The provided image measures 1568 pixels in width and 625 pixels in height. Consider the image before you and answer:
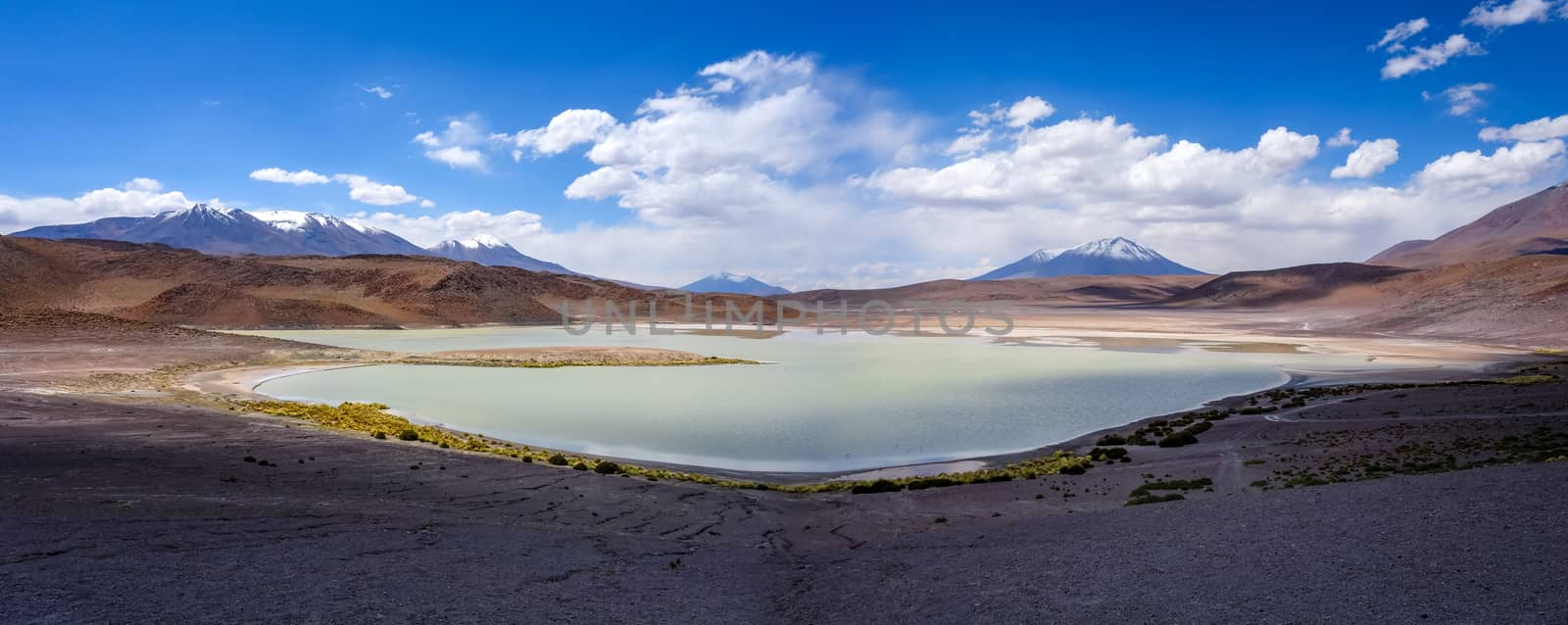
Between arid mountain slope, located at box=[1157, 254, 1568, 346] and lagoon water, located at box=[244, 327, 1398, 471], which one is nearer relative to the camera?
lagoon water, located at box=[244, 327, 1398, 471]

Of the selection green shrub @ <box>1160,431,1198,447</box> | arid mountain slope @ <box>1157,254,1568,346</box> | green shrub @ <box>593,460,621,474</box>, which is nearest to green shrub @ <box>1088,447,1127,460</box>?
green shrub @ <box>1160,431,1198,447</box>

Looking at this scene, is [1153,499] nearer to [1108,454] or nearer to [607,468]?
[1108,454]

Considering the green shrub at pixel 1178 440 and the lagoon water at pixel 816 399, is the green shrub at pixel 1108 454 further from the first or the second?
the lagoon water at pixel 816 399

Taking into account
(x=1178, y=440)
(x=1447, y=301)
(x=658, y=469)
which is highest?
(x=1447, y=301)

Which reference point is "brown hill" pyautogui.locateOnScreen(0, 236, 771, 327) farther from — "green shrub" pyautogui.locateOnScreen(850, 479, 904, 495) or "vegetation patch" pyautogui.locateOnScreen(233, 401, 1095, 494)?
"green shrub" pyautogui.locateOnScreen(850, 479, 904, 495)

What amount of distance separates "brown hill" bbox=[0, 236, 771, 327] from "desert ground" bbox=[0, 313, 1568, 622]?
74.6 meters

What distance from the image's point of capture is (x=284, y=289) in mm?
102188

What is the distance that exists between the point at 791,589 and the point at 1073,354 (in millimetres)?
43999

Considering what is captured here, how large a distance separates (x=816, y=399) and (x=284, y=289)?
9823 centimetres

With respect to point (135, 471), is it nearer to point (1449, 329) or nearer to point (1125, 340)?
point (1125, 340)

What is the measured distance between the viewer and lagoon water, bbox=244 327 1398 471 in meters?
20.2

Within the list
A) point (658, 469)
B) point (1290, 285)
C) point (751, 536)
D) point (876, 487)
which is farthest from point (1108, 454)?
point (1290, 285)

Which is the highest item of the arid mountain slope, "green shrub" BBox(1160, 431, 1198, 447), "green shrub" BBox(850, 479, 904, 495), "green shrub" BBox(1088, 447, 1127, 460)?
the arid mountain slope

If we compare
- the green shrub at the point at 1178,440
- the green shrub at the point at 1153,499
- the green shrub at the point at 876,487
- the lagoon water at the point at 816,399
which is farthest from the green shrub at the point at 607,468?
the green shrub at the point at 1178,440
